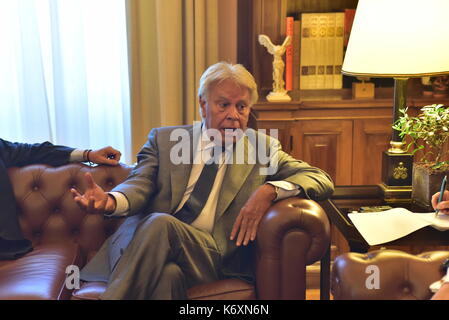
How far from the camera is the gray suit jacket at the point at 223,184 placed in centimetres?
214

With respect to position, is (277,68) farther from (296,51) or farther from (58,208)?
(58,208)

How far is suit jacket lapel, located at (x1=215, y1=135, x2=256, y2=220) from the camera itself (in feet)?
7.24

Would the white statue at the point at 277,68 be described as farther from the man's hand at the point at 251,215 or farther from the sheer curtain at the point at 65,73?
the man's hand at the point at 251,215

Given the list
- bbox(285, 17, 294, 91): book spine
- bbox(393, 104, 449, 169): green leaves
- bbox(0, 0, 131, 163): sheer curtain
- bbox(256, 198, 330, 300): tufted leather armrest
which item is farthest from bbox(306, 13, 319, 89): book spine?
bbox(256, 198, 330, 300): tufted leather armrest

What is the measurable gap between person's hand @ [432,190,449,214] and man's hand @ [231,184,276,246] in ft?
1.88

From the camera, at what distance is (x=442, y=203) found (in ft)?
6.87

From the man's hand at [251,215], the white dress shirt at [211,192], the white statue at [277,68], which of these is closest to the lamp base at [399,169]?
the white dress shirt at [211,192]

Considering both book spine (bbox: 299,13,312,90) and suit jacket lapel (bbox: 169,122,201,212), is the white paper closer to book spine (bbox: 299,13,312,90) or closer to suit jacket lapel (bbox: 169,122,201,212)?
suit jacket lapel (bbox: 169,122,201,212)

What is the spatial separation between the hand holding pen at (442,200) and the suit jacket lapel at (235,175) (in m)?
0.66

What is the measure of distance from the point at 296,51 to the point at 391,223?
1206 mm

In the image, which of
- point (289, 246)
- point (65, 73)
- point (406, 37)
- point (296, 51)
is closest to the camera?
point (289, 246)

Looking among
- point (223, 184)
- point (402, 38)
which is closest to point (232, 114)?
point (223, 184)
